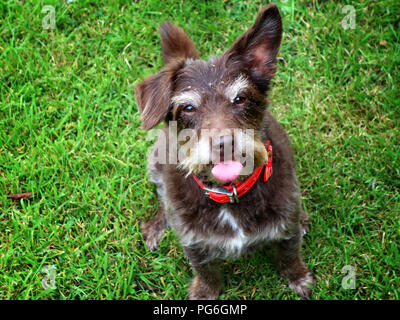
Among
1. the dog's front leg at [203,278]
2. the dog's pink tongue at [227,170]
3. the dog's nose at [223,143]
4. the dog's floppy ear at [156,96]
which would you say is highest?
the dog's floppy ear at [156,96]

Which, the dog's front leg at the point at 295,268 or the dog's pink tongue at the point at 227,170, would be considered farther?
the dog's front leg at the point at 295,268

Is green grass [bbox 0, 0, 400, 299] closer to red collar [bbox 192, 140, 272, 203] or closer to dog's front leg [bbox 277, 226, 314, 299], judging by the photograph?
dog's front leg [bbox 277, 226, 314, 299]

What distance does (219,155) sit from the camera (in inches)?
117

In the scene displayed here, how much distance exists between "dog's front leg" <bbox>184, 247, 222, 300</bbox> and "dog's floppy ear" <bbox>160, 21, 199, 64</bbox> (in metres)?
1.74

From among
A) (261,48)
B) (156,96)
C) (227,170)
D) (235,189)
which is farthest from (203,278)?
(261,48)

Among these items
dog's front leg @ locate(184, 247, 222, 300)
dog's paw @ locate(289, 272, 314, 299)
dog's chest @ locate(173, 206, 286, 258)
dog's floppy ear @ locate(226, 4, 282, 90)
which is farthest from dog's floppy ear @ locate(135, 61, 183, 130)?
dog's paw @ locate(289, 272, 314, 299)

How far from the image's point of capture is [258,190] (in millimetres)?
3400

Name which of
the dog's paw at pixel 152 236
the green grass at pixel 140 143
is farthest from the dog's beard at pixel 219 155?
the green grass at pixel 140 143

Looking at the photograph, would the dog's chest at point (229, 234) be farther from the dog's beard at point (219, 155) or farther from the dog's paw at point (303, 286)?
the dog's paw at point (303, 286)

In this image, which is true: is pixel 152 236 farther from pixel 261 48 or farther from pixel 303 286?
pixel 261 48

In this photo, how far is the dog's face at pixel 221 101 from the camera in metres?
3.04

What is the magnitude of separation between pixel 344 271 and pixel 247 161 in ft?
5.58

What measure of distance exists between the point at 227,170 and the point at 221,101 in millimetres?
495
